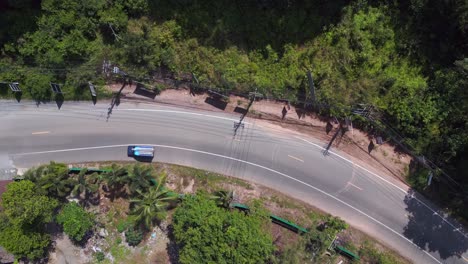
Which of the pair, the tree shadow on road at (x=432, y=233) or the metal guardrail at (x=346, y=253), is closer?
the metal guardrail at (x=346, y=253)

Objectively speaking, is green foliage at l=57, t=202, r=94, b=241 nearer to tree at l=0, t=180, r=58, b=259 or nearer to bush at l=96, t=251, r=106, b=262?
tree at l=0, t=180, r=58, b=259

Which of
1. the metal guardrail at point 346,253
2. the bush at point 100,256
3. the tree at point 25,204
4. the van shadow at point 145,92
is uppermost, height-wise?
the van shadow at point 145,92

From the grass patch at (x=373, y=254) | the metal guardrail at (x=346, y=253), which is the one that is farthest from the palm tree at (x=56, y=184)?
the grass patch at (x=373, y=254)

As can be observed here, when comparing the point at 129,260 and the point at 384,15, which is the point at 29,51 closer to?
the point at 129,260

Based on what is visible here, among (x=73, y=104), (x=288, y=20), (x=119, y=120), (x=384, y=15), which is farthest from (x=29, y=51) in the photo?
(x=384, y=15)

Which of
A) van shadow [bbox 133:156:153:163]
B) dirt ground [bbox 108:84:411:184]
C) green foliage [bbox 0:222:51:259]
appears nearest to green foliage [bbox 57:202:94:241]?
green foliage [bbox 0:222:51:259]

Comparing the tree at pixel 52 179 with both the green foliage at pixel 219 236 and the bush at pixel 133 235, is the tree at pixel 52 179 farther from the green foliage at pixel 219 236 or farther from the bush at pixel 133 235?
the green foliage at pixel 219 236

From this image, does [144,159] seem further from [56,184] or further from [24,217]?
[24,217]

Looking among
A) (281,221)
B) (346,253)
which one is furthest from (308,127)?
(346,253)
